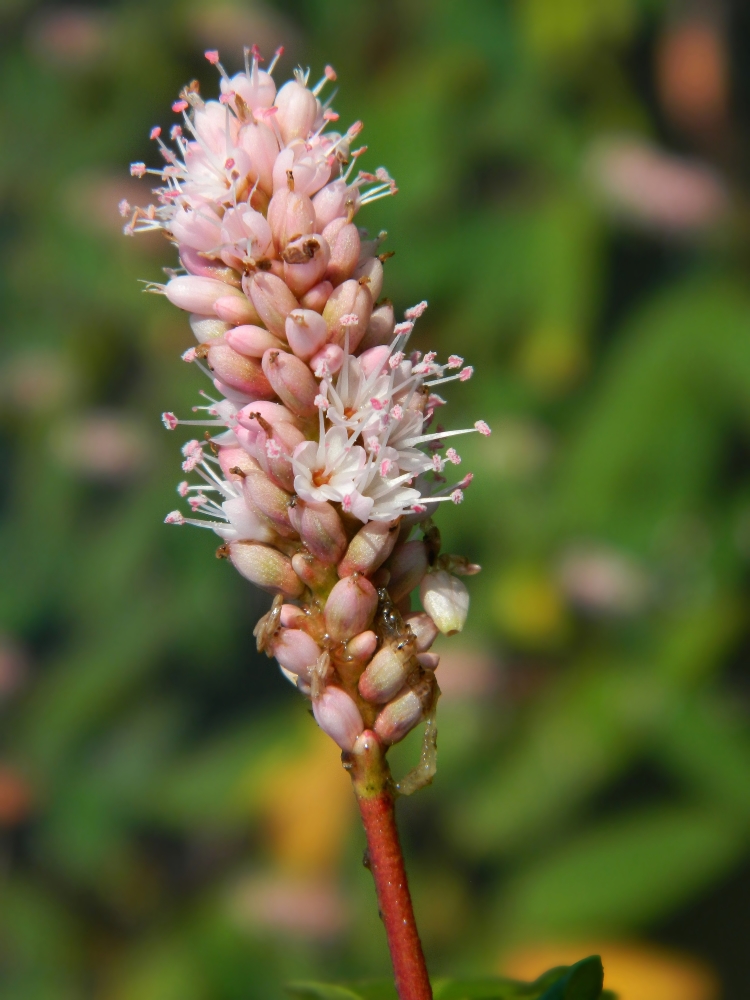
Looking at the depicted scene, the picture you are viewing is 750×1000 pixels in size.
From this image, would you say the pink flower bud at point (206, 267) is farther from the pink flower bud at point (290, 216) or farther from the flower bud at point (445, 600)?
the flower bud at point (445, 600)

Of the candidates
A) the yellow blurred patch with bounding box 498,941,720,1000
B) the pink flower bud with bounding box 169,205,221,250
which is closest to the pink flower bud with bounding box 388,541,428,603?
the pink flower bud with bounding box 169,205,221,250

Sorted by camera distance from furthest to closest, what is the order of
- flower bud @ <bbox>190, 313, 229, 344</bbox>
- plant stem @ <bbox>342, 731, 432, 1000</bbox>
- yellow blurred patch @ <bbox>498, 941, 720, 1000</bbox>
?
yellow blurred patch @ <bbox>498, 941, 720, 1000</bbox> → flower bud @ <bbox>190, 313, 229, 344</bbox> → plant stem @ <bbox>342, 731, 432, 1000</bbox>

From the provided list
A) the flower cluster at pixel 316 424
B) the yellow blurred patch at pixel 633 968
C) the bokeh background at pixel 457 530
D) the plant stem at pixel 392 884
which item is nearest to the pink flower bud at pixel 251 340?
the flower cluster at pixel 316 424

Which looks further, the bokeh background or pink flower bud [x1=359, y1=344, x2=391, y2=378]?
the bokeh background

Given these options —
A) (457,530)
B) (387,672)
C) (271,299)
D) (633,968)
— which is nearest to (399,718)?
(387,672)

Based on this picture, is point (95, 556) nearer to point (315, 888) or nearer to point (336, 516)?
point (315, 888)

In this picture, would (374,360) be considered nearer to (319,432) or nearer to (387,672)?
(319,432)

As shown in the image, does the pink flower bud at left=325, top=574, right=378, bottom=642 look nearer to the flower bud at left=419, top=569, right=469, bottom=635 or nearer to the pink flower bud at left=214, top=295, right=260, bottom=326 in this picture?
the flower bud at left=419, top=569, right=469, bottom=635
